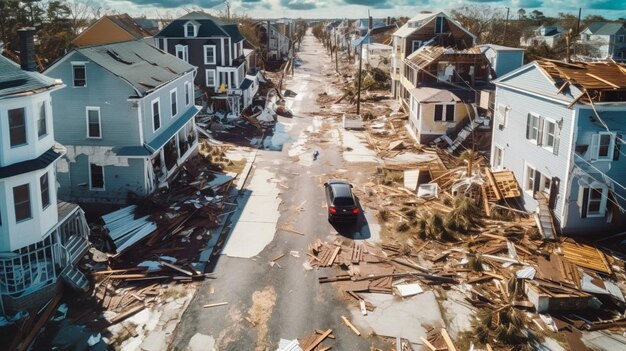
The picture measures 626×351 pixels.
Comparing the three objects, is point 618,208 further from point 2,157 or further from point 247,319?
point 2,157

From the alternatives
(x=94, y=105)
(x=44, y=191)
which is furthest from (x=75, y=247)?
(x=94, y=105)

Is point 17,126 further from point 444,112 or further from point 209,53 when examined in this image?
point 209,53

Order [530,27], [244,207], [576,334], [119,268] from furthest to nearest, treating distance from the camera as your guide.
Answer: [530,27]
[244,207]
[119,268]
[576,334]

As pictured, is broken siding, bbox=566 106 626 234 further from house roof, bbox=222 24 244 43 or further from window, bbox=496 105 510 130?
house roof, bbox=222 24 244 43

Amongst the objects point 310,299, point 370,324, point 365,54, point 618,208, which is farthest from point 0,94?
point 365,54

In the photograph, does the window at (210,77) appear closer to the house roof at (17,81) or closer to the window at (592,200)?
the house roof at (17,81)

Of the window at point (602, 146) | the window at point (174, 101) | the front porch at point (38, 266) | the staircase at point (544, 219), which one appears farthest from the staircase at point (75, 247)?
the window at point (602, 146)
